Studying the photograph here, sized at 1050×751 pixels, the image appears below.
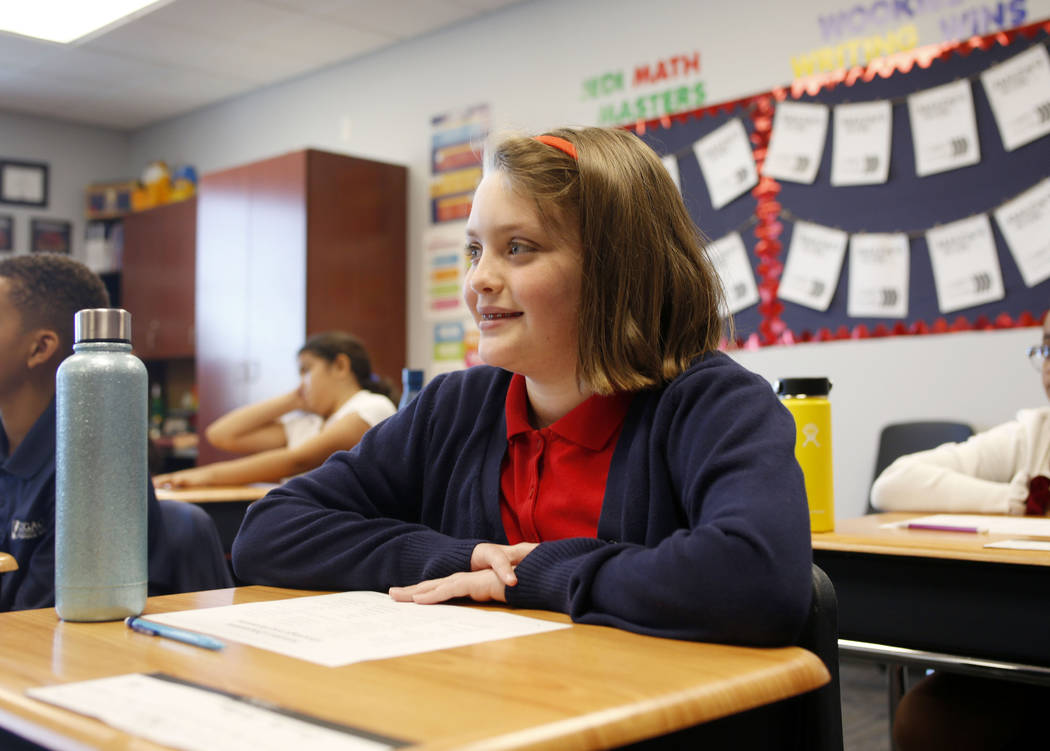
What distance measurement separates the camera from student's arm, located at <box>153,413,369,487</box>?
3.16 m

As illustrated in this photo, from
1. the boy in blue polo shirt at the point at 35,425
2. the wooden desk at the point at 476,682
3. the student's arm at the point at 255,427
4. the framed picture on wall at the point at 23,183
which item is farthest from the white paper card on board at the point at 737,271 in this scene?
the framed picture on wall at the point at 23,183

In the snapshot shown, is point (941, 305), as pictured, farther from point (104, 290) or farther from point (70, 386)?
point (70, 386)

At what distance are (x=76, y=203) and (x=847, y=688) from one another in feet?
18.1

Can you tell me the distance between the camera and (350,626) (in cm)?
88

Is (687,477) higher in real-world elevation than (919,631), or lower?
higher

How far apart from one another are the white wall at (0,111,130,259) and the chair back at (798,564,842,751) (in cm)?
632

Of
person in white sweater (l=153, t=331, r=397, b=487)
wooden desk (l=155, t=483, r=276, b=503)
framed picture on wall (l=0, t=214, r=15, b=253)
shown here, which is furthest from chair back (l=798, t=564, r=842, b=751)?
framed picture on wall (l=0, t=214, r=15, b=253)

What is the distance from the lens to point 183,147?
21.0 feet

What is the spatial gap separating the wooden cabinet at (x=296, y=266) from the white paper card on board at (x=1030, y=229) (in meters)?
2.87

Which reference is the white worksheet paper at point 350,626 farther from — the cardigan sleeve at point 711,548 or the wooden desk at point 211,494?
the wooden desk at point 211,494

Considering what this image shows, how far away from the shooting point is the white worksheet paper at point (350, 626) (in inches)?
30.9

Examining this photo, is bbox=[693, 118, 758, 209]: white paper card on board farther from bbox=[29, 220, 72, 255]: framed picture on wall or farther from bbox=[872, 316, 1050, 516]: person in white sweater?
bbox=[29, 220, 72, 255]: framed picture on wall

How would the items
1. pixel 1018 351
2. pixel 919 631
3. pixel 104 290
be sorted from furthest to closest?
pixel 1018 351 → pixel 104 290 → pixel 919 631

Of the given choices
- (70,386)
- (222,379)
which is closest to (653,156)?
(70,386)
